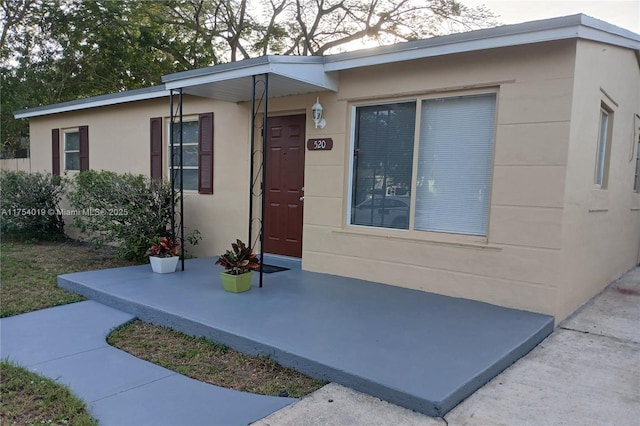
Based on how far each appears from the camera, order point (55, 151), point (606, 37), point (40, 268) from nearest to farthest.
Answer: point (606, 37) < point (40, 268) < point (55, 151)

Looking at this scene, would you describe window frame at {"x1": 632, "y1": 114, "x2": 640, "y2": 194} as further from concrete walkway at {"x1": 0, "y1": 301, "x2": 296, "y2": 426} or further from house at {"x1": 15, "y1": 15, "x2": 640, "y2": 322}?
concrete walkway at {"x1": 0, "y1": 301, "x2": 296, "y2": 426}

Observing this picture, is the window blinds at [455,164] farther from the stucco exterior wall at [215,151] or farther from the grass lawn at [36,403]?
the grass lawn at [36,403]

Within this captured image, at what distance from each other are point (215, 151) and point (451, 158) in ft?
12.6

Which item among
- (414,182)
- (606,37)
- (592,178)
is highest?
(606,37)

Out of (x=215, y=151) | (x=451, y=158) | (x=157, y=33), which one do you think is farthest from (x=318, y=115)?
(x=157, y=33)

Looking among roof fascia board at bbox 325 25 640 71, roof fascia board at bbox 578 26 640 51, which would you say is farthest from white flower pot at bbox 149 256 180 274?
roof fascia board at bbox 578 26 640 51

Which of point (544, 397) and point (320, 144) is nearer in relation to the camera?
point (544, 397)

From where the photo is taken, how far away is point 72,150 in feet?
30.9

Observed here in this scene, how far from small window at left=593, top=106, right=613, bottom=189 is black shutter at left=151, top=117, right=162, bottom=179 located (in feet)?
21.7

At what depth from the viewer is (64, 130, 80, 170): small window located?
30.5 ft

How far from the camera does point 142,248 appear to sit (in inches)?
256

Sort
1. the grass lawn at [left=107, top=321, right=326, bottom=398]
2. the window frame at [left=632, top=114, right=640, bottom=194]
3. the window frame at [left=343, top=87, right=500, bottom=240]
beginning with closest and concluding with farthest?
the grass lawn at [left=107, top=321, right=326, bottom=398], the window frame at [left=343, top=87, right=500, bottom=240], the window frame at [left=632, top=114, right=640, bottom=194]

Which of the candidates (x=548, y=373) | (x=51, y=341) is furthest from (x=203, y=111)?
(x=548, y=373)

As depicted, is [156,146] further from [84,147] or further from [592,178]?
[592,178]
